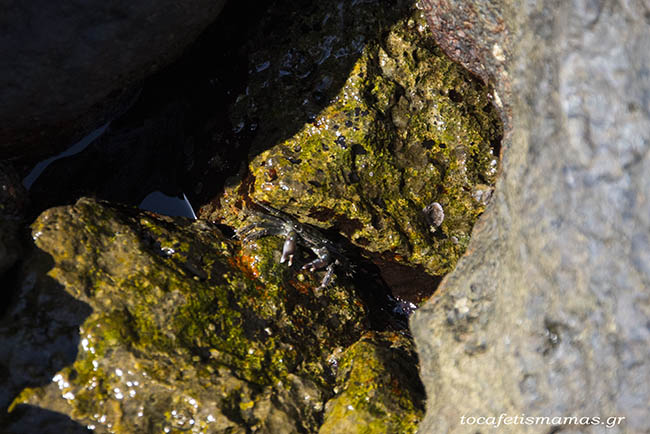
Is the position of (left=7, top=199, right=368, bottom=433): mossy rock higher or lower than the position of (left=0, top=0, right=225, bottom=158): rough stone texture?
lower

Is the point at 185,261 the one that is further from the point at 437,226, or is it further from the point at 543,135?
the point at 543,135

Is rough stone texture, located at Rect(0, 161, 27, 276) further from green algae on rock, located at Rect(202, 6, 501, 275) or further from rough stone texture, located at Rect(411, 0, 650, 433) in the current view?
rough stone texture, located at Rect(411, 0, 650, 433)

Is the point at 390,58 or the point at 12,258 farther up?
the point at 390,58

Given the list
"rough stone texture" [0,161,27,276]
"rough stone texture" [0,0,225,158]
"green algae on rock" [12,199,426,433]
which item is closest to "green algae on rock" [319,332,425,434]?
"green algae on rock" [12,199,426,433]

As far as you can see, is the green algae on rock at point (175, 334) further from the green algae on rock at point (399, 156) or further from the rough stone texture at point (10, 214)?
the green algae on rock at point (399, 156)

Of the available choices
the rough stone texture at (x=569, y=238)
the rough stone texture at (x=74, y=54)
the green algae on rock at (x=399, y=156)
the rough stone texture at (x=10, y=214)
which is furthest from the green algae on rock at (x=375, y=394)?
the rough stone texture at (x=74, y=54)

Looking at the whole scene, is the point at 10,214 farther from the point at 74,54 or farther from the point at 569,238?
the point at 569,238

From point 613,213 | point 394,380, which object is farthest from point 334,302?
point 613,213
